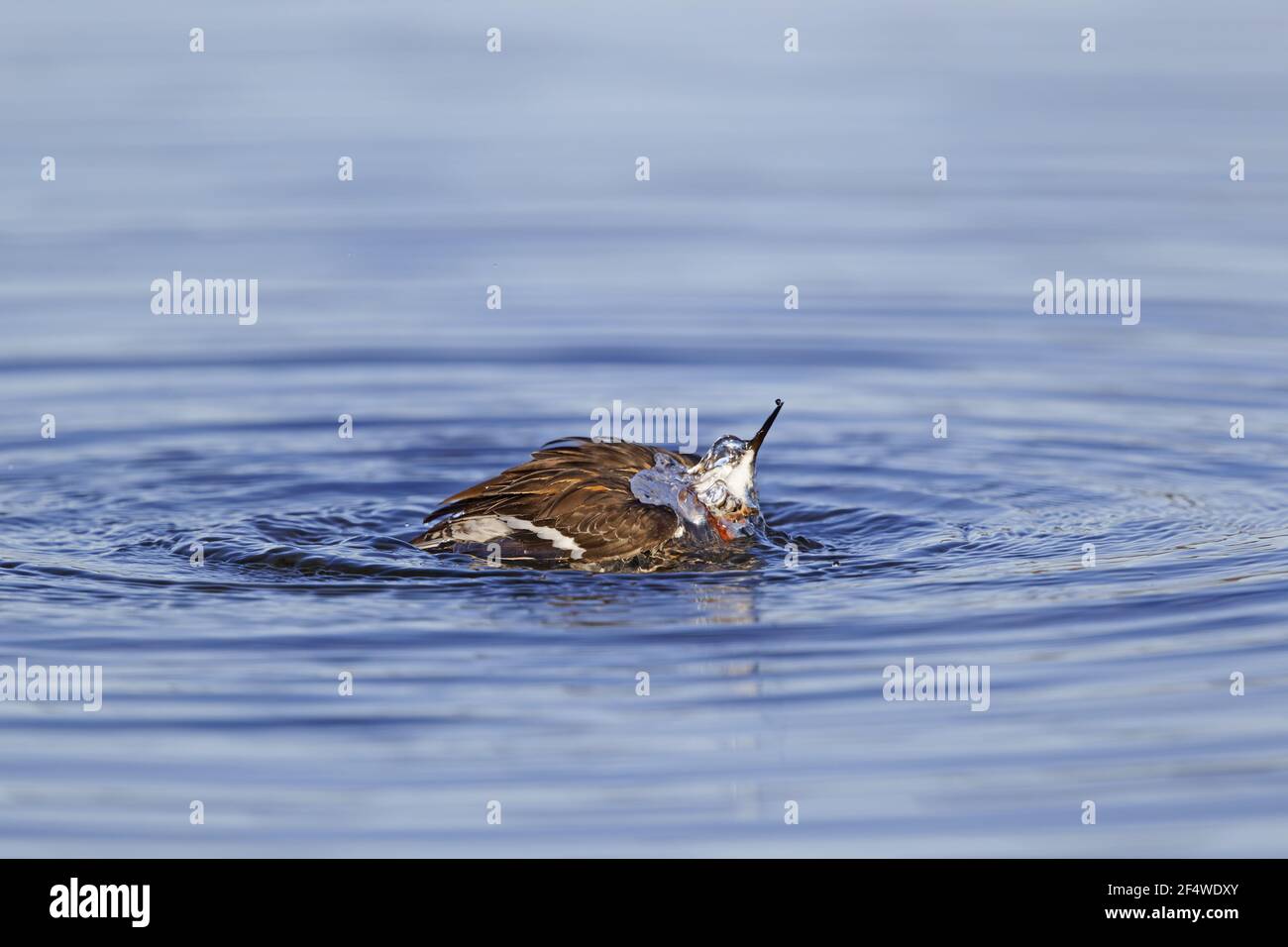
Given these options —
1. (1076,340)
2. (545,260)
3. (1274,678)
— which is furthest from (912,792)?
(545,260)

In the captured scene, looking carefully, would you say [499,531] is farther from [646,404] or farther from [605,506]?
[646,404]

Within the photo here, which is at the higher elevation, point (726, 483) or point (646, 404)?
point (646, 404)

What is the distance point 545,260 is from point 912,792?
431 inches

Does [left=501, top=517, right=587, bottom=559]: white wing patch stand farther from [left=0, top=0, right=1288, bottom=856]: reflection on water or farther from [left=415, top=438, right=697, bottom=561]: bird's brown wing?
[left=0, top=0, right=1288, bottom=856]: reflection on water

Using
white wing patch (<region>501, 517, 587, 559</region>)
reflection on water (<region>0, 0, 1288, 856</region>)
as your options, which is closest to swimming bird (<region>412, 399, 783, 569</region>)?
white wing patch (<region>501, 517, 587, 559</region>)

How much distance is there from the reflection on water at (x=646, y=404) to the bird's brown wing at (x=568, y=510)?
0.22m

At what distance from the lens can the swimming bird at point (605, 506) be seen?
11375mm

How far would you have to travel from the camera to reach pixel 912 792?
8.70 m

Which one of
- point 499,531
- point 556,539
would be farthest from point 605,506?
point 499,531

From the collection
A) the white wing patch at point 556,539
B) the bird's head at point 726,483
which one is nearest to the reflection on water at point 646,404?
the white wing patch at point 556,539

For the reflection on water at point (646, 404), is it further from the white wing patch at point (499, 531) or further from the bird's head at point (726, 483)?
the bird's head at point (726, 483)

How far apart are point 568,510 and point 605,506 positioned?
21cm

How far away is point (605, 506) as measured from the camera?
11.4 meters
